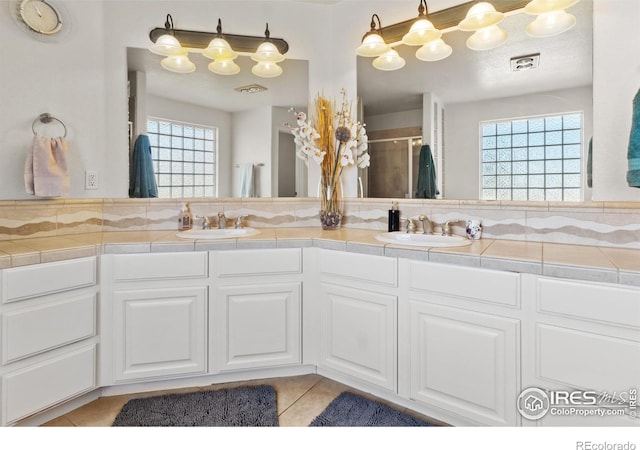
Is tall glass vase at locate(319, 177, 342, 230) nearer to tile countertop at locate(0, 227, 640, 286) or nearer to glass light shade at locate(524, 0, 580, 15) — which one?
tile countertop at locate(0, 227, 640, 286)

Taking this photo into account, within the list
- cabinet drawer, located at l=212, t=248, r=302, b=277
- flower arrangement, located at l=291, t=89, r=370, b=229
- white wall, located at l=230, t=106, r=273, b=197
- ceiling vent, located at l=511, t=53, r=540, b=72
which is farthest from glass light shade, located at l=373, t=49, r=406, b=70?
cabinet drawer, located at l=212, t=248, r=302, b=277

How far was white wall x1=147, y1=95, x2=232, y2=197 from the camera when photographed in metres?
2.31

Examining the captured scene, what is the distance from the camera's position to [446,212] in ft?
7.09

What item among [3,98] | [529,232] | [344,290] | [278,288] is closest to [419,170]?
[529,232]

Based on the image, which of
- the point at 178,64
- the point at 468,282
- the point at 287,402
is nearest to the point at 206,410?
the point at 287,402

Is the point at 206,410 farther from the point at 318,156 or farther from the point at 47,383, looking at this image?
the point at 318,156

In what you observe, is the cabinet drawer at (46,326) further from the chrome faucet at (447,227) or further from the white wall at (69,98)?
the chrome faucet at (447,227)

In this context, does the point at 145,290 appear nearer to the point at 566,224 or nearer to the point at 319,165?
the point at 319,165

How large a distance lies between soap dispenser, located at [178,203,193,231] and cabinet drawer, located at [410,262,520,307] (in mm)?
1440

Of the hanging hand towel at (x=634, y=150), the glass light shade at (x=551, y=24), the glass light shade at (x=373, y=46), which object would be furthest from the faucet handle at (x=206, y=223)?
the hanging hand towel at (x=634, y=150)

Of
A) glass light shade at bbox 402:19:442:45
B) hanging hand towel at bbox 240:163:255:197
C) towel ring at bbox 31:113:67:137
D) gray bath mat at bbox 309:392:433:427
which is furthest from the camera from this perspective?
→ hanging hand towel at bbox 240:163:255:197
